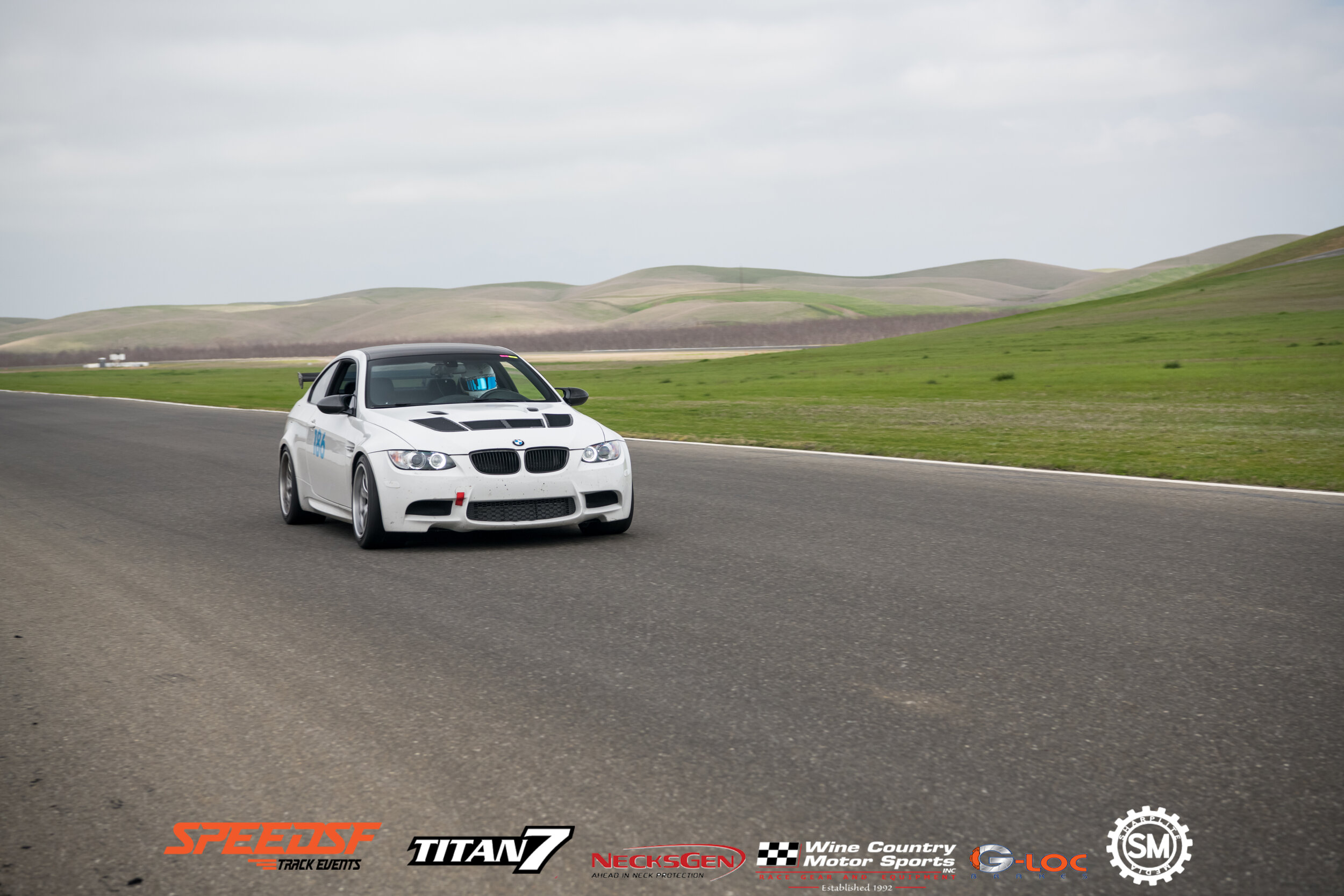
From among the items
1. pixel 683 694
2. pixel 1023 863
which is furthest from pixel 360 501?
pixel 1023 863

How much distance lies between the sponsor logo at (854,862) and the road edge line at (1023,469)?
9.68 metres

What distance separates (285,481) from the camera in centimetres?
1134

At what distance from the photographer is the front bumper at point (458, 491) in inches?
359

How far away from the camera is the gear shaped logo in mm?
3545

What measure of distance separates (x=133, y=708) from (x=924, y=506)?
7473 mm

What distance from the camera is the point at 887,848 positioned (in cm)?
374

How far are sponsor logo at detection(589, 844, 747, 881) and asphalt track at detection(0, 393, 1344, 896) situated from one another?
44mm

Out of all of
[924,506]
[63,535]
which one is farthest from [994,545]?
[63,535]

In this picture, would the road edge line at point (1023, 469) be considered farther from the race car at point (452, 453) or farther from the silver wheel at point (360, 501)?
the silver wheel at point (360, 501)

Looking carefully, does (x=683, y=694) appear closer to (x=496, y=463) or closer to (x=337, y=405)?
(x=496, y=463)

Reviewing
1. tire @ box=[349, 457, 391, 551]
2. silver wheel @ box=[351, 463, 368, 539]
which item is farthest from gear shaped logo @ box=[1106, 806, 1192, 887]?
silver wheel @ box=[351, 463, 368, 539]

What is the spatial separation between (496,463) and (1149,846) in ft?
20.5

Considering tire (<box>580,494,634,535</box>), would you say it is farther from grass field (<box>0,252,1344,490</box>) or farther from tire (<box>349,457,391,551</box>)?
grass field (<box>0,252,1344,490</box>)

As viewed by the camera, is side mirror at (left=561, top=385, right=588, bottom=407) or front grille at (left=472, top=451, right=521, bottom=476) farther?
side mirror at (left=561, top=385, right=588, bottom=407)
